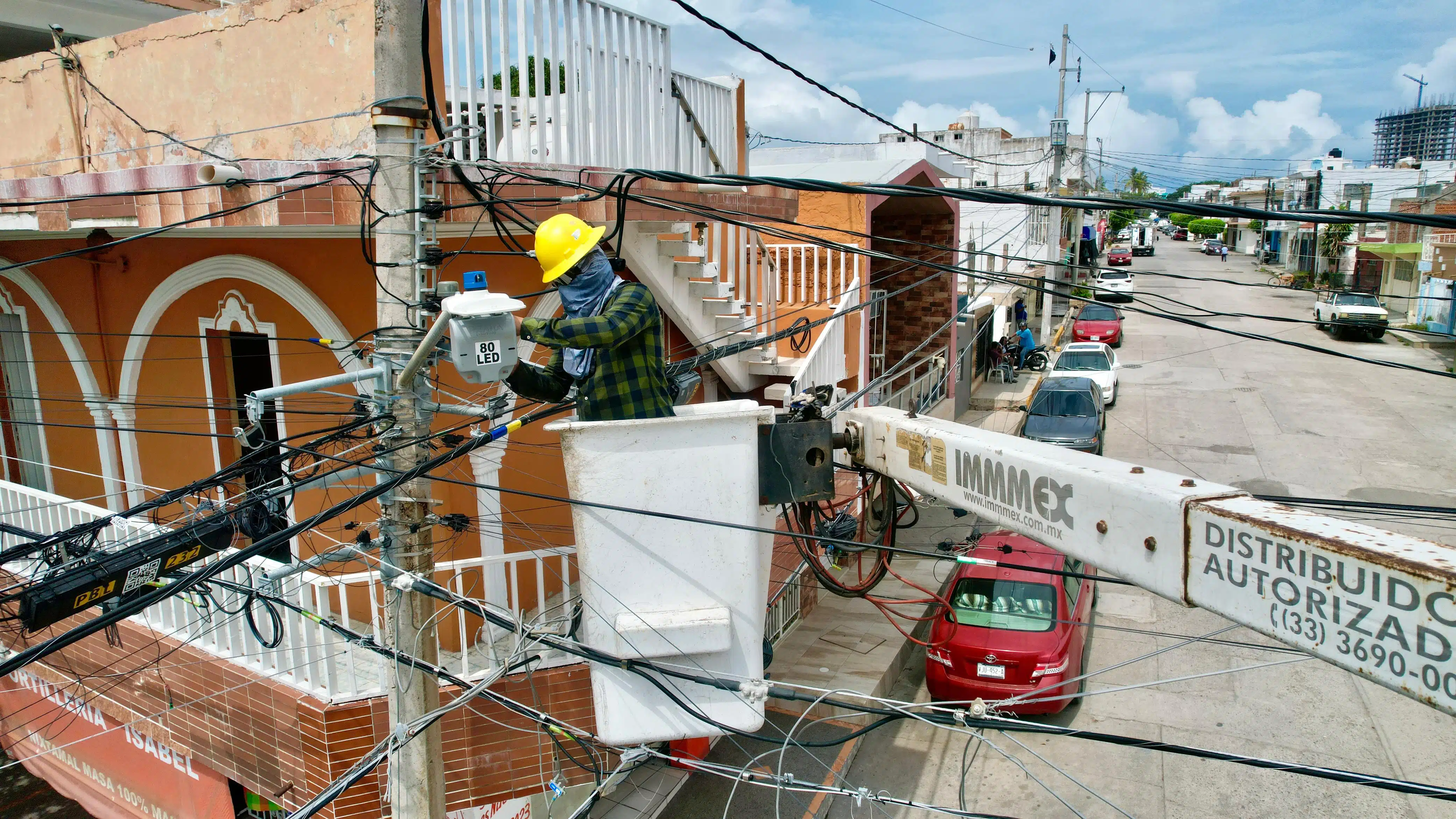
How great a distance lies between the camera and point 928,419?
5008 mm

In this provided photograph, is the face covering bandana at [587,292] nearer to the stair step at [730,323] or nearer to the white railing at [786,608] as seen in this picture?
the stair step at [730,323]

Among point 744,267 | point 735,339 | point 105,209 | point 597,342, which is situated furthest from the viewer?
point 744,267

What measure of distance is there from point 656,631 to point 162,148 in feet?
22.1

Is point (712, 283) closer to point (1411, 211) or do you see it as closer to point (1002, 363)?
point (1002, 363)

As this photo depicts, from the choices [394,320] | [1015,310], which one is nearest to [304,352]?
[394,320]

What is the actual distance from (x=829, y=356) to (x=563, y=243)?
22.8 feet

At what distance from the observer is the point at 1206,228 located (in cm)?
8850

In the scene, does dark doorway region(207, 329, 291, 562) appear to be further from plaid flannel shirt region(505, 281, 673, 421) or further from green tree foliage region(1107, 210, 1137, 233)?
green tree foliage region(1107, 210, 1137, 233)

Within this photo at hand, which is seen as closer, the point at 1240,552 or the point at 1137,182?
the point at 1240,552

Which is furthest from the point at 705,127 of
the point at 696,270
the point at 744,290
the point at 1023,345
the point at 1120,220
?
the point at 1120,220

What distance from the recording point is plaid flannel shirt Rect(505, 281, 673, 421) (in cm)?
487

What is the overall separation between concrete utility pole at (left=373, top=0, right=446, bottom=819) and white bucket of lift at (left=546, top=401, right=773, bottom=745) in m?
1.02

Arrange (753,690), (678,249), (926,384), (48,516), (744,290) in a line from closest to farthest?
(753,690) → (678,249) → (48,516) → (744,290) → (926,384)

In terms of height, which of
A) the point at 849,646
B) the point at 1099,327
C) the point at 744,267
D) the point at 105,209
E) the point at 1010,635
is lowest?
the point at 849,646
